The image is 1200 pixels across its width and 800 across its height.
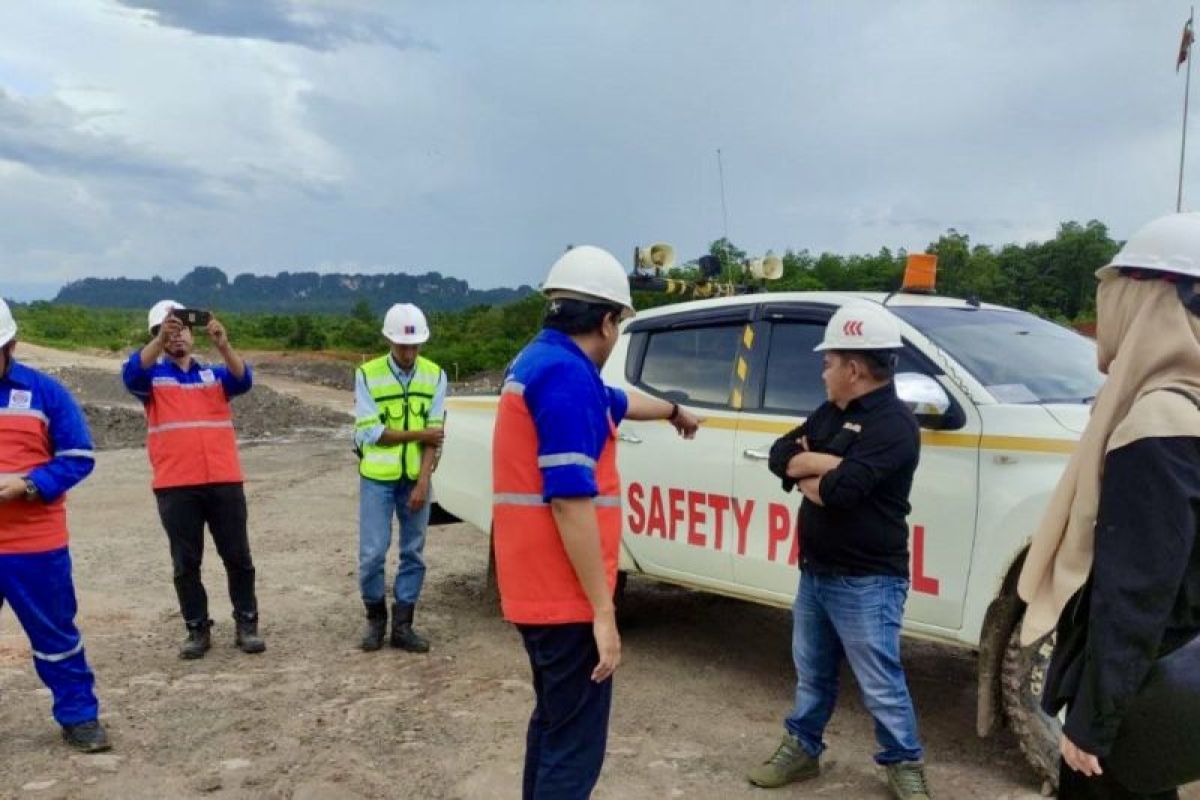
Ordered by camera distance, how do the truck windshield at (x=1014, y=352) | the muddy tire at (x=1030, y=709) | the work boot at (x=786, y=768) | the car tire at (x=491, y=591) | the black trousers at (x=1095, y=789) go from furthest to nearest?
the car tire at (x=491, y=591) → the truck windshield at (x=1014, y=352) → the work boot at (x=786, y=768) → the muddy tire at (x=1030, y=709) → the black trousers at (x=1095, y=789)

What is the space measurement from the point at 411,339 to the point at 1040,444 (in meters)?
3.38

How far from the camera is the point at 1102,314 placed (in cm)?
232

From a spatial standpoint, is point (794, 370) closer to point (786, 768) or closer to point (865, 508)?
point (865, 508)

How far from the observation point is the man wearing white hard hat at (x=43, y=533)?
454cm

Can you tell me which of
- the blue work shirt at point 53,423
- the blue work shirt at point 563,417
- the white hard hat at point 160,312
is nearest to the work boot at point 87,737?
the blue work shirt at point 53,423

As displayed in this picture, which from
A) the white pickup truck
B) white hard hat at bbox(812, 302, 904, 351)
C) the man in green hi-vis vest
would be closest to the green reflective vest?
the man in green hi-vis vest

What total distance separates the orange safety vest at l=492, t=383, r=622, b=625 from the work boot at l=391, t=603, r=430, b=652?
129 inches

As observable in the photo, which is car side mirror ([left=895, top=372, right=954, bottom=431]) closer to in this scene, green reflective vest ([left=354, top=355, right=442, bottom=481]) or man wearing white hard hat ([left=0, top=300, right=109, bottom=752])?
green reflective vest ([left=354, top=355, right=442, bottom=481])

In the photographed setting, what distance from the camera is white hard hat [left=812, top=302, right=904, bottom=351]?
12.3 feet

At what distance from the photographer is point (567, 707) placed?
117 inches

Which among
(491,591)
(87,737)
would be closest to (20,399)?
(87,737)

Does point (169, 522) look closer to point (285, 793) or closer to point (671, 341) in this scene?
point (285, 793)

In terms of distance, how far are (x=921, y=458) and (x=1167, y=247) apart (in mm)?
2289

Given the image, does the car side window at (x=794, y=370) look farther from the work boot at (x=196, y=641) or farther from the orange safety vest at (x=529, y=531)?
the work boot at (x=196, y=641)
